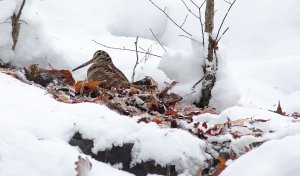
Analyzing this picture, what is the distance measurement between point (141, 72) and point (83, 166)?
3854 mm

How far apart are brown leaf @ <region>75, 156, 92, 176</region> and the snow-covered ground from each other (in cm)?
4

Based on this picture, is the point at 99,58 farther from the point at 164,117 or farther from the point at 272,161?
the point at 272,161

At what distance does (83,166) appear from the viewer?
2.26m

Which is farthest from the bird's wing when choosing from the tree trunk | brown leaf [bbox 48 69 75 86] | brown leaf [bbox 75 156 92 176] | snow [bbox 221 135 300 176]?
snow [bbox 221 135 300 176]

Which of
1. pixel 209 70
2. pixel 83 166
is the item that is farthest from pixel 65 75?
pixel 83 166

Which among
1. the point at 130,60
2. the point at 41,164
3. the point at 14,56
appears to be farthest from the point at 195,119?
the point at 130,60

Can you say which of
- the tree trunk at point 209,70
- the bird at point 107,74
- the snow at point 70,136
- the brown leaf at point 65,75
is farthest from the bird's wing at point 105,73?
the snow at point 70,136

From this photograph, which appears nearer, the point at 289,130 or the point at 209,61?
the point at 289,130

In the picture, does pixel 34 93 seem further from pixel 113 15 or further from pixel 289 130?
pixel 113 15

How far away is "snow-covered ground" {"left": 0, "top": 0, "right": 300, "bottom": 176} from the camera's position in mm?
2279

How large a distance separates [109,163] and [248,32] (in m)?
7.16

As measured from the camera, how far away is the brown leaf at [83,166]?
2215mm

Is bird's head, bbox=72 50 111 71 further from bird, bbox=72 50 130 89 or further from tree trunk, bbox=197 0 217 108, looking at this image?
tree trunk, bbox=197 0 217 108

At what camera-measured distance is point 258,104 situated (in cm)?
605
